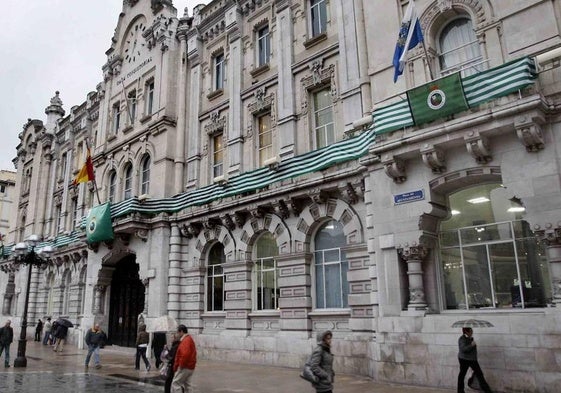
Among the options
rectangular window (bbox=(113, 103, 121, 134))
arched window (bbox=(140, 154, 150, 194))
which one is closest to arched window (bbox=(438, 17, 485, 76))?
arched window (bbox=(140, 154, 150, 194))

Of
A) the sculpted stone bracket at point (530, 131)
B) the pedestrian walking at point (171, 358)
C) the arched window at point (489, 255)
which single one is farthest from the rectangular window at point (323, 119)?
the pedestrian walking at point (171, 358)

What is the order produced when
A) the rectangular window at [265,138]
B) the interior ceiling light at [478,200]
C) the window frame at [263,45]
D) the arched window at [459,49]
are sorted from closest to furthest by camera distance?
the interior ceiling light at [478,200] → the arched window at [459,49] → the rectangular window at [265,138] → the window frame at [263,45]

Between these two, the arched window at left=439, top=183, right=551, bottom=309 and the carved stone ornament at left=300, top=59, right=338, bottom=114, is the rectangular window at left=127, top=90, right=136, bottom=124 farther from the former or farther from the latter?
the arched window at left=439, top=183, right=551, bottom=309

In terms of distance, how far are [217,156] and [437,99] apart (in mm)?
12813

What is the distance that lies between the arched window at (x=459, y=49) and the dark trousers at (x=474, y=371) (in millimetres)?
7934

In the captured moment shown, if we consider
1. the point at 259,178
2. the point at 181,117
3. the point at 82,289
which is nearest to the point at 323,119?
the point at 259,178

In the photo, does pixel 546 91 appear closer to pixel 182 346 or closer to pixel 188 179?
pixel 182 346

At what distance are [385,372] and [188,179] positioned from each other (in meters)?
14.2

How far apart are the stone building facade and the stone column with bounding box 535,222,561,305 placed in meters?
0.06

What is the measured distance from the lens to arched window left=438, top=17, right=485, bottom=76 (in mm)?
13461

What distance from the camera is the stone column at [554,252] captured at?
1056cm

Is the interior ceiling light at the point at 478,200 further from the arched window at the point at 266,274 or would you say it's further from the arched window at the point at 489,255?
the arched window at the point at 266,274

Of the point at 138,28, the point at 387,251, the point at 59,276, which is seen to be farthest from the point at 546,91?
the point at 59,276

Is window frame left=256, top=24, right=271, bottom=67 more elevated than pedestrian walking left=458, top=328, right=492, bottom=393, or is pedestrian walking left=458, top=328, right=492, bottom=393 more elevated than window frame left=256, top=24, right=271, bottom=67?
window frame left=256, top=24, right=271, bottom=67
